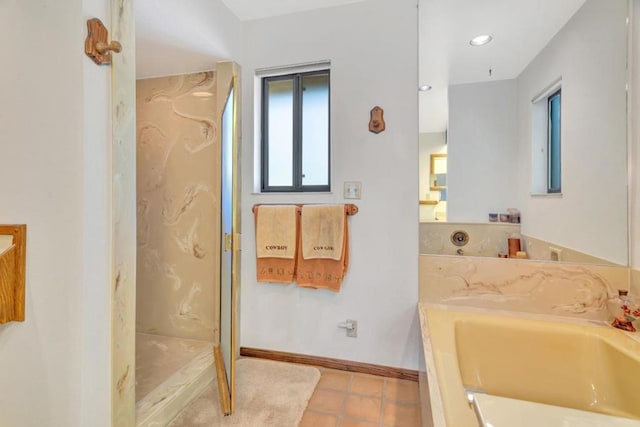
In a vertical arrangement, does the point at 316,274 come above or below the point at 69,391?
above

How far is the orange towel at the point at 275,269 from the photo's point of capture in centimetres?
197

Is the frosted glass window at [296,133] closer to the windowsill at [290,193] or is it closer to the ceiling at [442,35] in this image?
the windowsill at [290,193]

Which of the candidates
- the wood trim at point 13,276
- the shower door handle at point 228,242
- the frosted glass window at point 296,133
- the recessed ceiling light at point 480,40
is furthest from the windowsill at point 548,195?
the wood trim at point 13,276

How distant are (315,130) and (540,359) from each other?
185cm

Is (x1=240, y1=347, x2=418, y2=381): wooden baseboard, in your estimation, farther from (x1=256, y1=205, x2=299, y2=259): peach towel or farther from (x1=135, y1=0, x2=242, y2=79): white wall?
(x1=135, y1=0, x2=242, y2=79): white wall

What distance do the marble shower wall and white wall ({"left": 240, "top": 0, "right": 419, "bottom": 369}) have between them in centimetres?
56

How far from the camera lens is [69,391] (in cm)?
100

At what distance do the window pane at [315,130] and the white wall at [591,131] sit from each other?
1285 mm

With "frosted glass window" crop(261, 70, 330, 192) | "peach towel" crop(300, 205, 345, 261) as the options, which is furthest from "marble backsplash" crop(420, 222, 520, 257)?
"frosted glass window" crop(261, 70, 330, 192)

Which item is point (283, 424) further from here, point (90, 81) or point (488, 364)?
point (90, 81)

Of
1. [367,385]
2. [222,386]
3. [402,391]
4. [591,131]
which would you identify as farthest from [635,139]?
[222,386]

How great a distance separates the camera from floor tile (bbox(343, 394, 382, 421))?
152 cm

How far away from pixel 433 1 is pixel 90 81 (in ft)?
6.11

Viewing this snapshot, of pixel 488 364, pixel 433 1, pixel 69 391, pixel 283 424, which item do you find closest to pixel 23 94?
pixel 69 391
